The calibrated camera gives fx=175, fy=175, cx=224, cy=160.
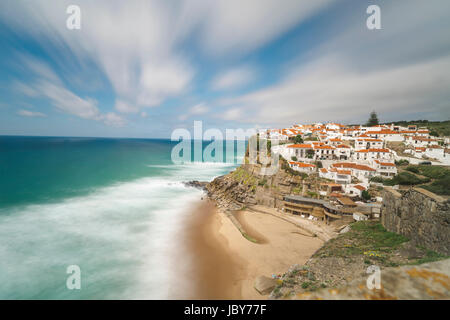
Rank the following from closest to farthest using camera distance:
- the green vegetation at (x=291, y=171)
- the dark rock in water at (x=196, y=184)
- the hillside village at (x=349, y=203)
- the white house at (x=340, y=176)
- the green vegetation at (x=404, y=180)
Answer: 1. the hillside village at (x=349, y=203)
2. the green vegetation at (x=404, y=180)
3. the white house at (x=340, y=176)
4. the green vegetation at (x=291, y=171)
5. the dark rock in water at (x=196, y=184)

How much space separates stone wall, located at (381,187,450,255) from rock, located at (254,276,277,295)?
26.2 ft

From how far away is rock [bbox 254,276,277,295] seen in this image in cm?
1134

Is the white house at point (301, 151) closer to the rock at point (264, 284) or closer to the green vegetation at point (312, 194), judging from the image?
the green vegetation at point (312, 194)

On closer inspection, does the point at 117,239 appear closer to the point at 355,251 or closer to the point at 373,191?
the point at 355,251

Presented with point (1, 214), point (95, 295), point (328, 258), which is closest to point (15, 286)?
point (95, 295)

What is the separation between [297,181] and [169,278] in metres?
21.7

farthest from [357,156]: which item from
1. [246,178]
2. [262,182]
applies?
[246,178]

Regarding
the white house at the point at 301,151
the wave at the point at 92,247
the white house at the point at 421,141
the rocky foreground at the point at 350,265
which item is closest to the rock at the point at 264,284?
the rocky foreground at the point at 350,265

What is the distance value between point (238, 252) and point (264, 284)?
4.37 metres

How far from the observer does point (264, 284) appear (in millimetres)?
11656

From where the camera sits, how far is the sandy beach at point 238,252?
12233mm

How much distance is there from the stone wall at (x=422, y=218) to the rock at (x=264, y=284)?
7990 mm

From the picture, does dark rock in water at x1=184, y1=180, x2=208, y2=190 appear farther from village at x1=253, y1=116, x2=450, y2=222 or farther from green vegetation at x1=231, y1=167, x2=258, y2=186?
village at x1=253, y1=116, x2=450, y2=222

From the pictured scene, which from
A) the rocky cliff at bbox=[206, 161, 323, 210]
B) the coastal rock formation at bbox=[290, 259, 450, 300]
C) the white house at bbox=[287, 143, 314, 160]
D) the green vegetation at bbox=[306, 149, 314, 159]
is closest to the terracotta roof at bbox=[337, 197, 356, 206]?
the rocky cliff at bbox=[206, 161, 323, 210]
